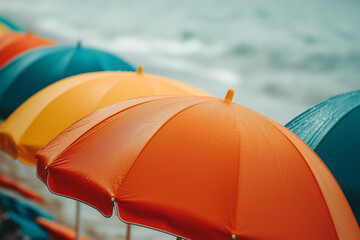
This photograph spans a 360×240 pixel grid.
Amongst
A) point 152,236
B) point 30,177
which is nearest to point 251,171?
point 152,236

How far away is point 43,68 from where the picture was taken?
11.7ft

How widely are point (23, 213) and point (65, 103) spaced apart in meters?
1.99

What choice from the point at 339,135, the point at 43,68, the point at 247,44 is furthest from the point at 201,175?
the point at 247,44

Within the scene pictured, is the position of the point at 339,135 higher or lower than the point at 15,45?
higher

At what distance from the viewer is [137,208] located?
4.88 ft

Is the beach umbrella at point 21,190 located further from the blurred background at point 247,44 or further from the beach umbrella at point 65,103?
the blurred background at point 247,44

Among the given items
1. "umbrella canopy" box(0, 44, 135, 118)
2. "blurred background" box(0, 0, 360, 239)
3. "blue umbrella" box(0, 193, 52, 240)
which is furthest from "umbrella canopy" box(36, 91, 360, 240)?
"blurred background" box(0, 0, 360, 239)

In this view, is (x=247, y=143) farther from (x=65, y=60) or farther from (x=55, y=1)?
(x=55, y=1)

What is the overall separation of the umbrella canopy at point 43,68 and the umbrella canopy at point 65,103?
2.25 ft

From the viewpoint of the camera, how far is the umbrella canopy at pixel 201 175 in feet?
4.77

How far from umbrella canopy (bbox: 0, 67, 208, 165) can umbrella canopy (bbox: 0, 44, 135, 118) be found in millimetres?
685

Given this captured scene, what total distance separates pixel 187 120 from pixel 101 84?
3.85 feet

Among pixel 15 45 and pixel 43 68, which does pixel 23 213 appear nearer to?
pixel 43 68

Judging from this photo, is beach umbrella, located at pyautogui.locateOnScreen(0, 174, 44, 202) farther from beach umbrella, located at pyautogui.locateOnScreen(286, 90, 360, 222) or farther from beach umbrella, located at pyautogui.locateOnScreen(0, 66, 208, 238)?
beach umbrella, located at pyautogui.locateOnScreen(286, 90, 360, 222)
